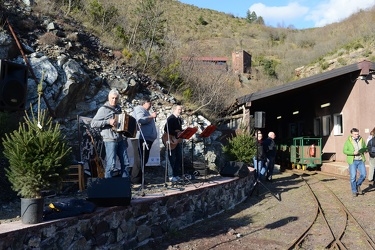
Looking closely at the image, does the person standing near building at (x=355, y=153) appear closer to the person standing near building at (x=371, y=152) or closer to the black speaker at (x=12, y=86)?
the person standing near building at (x=371, y=152)

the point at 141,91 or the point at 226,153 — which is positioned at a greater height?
the point at 141,91

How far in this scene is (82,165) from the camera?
756 cm

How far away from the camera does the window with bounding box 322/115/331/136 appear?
1875 centimetres

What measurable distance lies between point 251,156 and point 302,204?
8.26 ft

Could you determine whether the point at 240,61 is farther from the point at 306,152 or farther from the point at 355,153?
the point at 355,153

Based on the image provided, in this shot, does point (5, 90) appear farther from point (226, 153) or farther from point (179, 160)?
point (226, 153)

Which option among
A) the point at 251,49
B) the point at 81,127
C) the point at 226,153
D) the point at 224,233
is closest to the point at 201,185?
the point at 224,233

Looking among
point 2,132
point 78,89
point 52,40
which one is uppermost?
point 52,40

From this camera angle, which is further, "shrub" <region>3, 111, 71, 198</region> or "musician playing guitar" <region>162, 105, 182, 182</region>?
"musician playing guitar" <region>162, 105, 182, 182</region>

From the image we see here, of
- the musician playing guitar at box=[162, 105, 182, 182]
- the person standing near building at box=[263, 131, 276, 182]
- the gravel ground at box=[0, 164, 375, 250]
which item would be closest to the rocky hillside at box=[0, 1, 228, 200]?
the person standing near building at box=[263, 131, 276, 182]

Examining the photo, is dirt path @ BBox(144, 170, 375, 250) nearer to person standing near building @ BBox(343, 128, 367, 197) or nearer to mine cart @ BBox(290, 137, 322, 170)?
person standing near building @ BBox(343, 128, 367, 197)

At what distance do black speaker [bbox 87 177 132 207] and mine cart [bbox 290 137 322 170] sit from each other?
13614 millimetres

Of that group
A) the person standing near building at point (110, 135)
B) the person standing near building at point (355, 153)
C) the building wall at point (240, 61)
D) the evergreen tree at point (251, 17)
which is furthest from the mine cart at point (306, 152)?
the evergreen tree at point (251, 17)

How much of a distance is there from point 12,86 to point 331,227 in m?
6.06
